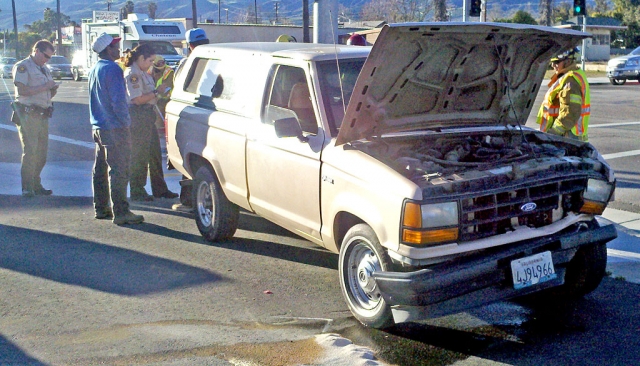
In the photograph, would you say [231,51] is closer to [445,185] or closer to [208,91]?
[208,91]

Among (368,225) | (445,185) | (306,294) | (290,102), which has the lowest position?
Result: (306,294)

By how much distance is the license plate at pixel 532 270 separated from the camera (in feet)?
16.2

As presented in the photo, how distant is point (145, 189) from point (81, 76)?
35690mm

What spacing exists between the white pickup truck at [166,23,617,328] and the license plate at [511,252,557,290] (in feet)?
0.04

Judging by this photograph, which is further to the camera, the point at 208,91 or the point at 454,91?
the point at 208,91

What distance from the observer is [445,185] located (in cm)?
476

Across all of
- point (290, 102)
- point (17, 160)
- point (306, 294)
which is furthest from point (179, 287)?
point (17, 160)

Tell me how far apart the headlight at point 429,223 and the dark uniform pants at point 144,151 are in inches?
211

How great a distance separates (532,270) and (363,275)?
3.72 feet

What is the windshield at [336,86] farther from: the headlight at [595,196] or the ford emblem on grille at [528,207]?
the headlight at [595,196]

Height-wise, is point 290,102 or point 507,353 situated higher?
point 290,102

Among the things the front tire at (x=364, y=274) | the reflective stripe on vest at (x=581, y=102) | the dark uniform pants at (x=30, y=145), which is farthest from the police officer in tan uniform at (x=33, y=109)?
the reflective stripe on vest at (x=581, y=102)

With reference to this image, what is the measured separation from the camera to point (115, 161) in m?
8.24

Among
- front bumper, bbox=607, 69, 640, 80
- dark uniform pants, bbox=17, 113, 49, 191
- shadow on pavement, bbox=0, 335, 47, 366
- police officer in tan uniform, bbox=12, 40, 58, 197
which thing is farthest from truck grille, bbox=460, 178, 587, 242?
front bumper, bbox=607, 69, 640, 80
